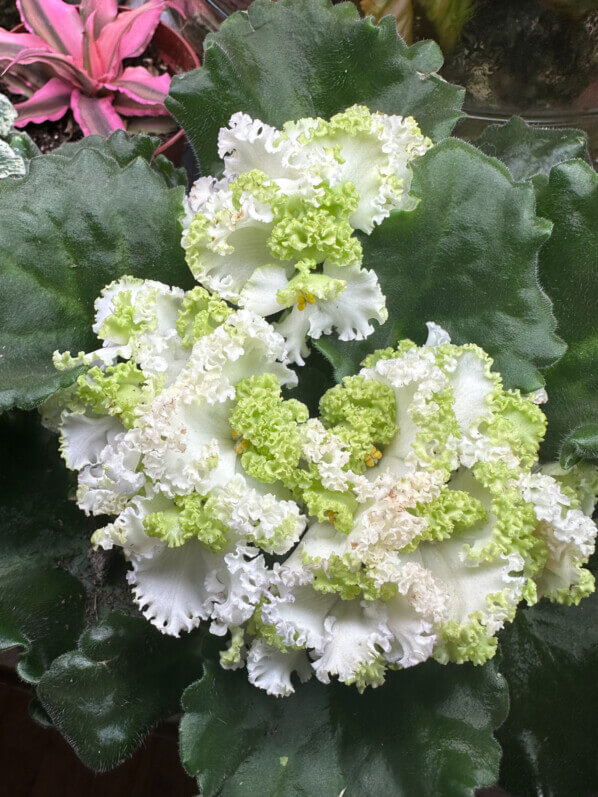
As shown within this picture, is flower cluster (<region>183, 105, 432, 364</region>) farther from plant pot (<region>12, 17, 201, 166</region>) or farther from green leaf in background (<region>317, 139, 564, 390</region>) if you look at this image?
plant pot (<region>12, 17, 201, 166</region>)

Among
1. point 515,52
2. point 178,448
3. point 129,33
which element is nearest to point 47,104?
point 129,33

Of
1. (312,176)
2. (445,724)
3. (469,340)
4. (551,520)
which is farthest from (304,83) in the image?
(445,724)

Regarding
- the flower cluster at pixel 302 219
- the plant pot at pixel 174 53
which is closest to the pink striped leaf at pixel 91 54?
the plant pot at pixel 174 53

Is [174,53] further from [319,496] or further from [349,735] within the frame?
[349,735]

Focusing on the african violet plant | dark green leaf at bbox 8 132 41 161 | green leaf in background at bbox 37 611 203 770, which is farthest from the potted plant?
green leaf in background at bbox 37 611 203 770

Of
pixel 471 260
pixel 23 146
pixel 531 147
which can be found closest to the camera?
pixel 471 260

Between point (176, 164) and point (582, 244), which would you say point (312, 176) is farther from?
point (176, 164)
